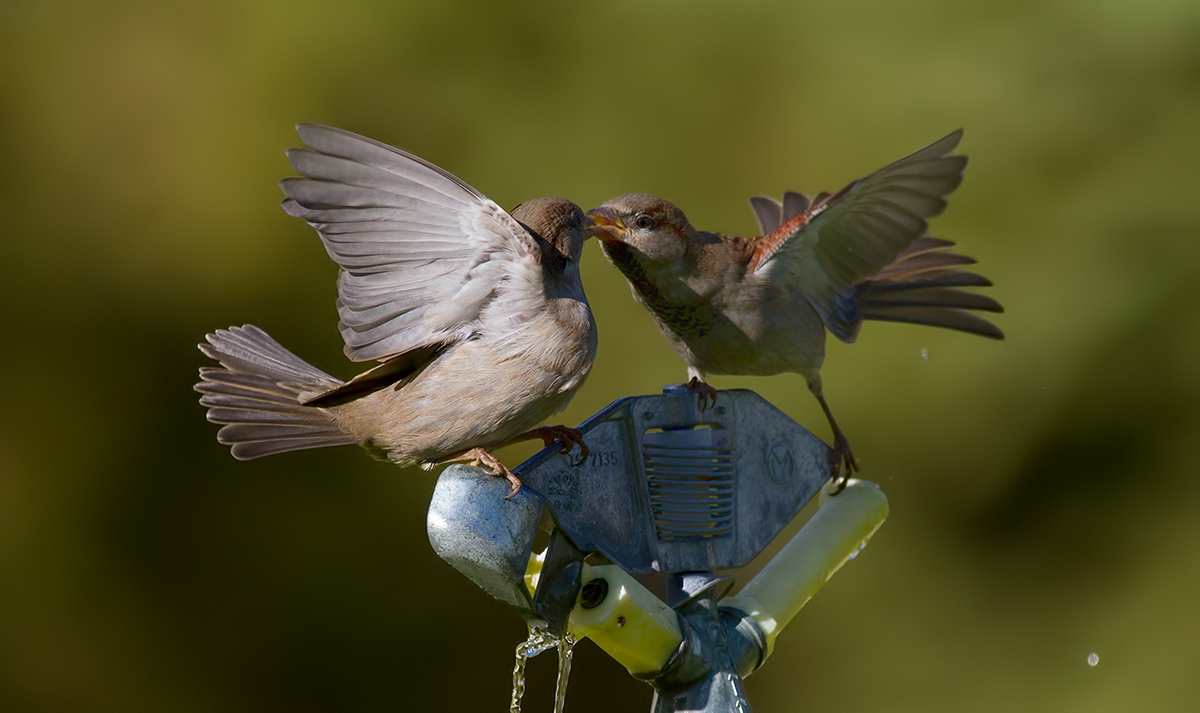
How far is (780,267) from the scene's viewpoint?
9.43ft

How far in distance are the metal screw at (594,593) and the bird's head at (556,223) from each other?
1.98 ft

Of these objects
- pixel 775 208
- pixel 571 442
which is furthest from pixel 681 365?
pixel 571 442

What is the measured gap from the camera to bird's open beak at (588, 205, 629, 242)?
102 inches

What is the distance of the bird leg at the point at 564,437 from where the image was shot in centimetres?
176

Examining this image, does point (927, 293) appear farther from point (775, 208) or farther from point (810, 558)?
point (810, 558)

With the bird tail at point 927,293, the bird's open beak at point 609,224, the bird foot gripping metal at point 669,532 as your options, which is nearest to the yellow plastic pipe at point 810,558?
the bird foot gripping metal at point 669,532

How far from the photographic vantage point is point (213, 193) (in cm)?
332

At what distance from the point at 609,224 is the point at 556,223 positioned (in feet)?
1.88

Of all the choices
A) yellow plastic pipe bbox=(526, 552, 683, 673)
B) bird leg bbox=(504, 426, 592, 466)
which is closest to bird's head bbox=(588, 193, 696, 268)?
bird leg bbox=(504, 426, 592, 466)

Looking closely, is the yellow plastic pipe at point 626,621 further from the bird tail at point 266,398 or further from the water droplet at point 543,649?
the bird tail at point 266,398

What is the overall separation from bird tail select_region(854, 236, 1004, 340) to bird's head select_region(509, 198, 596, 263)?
1.34 m

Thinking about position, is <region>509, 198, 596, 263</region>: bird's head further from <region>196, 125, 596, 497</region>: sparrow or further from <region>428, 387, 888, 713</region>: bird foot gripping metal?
<region>428, 387, 888, 713</region>: bird foot gripping metal

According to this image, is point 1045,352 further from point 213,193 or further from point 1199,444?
point 213,193

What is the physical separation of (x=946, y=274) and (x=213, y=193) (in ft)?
6.73
